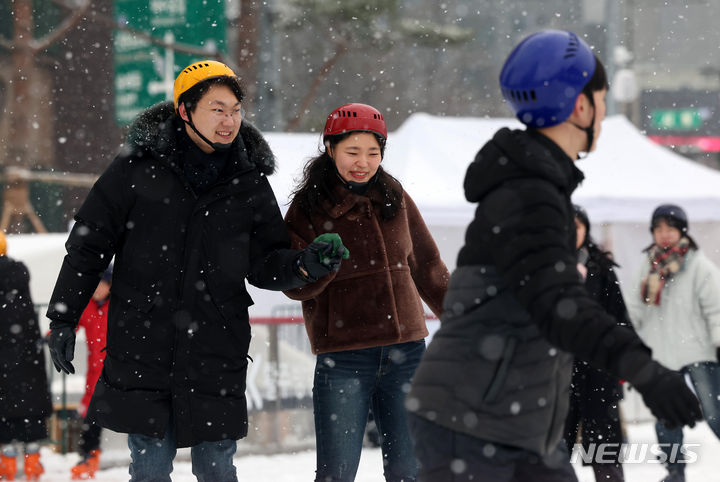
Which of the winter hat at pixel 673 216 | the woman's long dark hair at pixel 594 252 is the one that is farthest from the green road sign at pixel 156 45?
the woman's long dark hair at pixel 594 252

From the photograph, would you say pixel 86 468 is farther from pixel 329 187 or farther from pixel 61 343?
pixel 329 187

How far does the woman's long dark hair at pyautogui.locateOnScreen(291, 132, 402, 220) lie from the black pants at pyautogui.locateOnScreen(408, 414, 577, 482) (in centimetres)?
157

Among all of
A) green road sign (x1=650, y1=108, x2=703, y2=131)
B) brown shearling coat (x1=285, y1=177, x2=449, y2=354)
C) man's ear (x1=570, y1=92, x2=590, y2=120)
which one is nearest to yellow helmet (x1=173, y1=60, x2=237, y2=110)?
brown shearling coat (x1=285, y1=177, x2=449, y2=354)

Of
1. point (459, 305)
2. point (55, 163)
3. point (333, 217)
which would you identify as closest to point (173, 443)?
point (333, 217)

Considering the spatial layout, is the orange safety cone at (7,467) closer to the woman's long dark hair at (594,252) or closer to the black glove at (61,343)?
the black glove at (61,343)

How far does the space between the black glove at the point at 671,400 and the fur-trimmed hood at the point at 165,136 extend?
201 cm

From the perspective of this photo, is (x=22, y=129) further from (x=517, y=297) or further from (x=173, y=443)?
(x=517, y=297)

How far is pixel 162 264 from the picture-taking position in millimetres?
3428

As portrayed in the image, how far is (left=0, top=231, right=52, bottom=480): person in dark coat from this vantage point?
642 cm

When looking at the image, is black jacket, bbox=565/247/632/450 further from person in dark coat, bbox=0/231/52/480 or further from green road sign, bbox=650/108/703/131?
green road sign, bbox=650/108/703/131

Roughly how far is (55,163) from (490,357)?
19785 mm

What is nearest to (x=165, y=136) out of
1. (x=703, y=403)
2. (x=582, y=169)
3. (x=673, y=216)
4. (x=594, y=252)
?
(x=594, y=252)

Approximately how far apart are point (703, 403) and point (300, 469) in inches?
117

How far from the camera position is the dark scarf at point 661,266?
646cm
